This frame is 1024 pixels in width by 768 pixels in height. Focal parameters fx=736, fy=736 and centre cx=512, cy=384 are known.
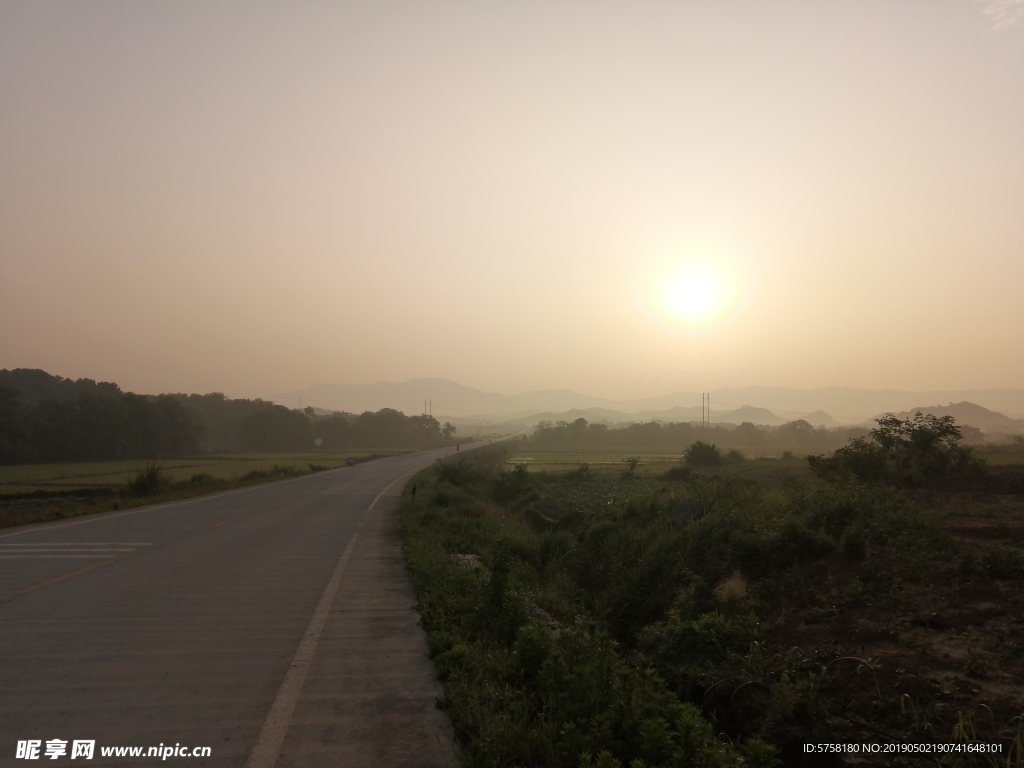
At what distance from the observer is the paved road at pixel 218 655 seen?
535cm

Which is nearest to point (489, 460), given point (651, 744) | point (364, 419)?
point (651, 744)

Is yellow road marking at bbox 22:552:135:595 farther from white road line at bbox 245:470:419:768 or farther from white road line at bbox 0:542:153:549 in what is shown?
white road line at bbox 245:470:419:768

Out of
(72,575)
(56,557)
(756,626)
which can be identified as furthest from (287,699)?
(56,557)

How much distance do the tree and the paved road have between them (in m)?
11.3

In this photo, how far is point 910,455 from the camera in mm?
17641

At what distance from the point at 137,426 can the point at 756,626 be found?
92738 mm

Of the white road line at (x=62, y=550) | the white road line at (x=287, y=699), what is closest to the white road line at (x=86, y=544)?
the white road line at (x=62, y=550)

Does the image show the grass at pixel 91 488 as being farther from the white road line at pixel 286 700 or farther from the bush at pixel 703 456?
the bush at pixel 703 456

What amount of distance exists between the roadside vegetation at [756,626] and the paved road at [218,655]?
23.2 inches

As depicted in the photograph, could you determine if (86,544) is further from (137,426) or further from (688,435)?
(688,435)

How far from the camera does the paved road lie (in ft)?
17.6

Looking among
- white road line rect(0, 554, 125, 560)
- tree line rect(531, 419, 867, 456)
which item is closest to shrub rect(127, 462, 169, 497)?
white road line rect(0, 554, 125, 560)

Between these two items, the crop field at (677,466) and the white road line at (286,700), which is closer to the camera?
the white road line at (286,700)

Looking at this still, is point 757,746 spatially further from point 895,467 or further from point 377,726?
point 895,467
